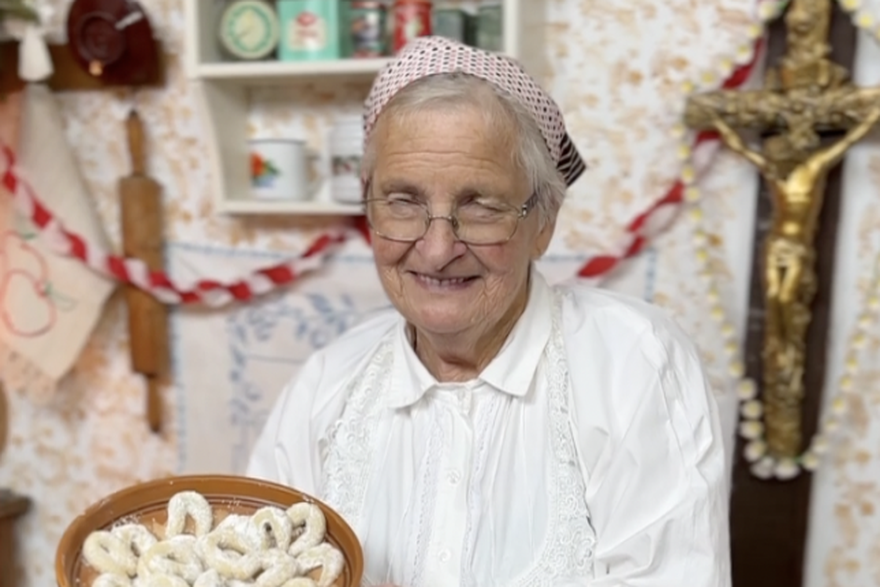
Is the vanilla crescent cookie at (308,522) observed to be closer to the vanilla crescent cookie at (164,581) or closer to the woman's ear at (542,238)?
the vanilla crescent cookie at (164,581)

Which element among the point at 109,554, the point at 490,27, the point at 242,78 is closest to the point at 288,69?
the point at 242,78

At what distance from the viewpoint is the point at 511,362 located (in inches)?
38.7

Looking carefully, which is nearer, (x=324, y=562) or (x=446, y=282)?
(x=324, y=562)

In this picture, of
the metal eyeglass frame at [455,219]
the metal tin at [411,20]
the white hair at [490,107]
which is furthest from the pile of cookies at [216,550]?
the metal tin at [411,20]

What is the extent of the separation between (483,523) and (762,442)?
1.90 feet

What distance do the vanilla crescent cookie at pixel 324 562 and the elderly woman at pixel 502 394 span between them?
238 millimetres

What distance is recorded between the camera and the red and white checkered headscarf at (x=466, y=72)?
93cm

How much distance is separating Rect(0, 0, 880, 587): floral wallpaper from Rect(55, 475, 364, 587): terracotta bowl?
779mm

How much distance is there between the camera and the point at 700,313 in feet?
4.49

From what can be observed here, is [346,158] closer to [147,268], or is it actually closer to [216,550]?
[147,268]

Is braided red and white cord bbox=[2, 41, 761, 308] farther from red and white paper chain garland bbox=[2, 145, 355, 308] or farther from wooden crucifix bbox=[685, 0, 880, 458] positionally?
wooden crucifix bbox=[685, 0, 880, 458]

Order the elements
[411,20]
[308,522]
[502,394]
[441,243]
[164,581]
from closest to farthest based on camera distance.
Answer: [164,581] → [308,522] → [441,243] → [502,394] → [411,20]

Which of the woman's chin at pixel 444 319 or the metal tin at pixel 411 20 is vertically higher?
the metal tin at pixel 411 20

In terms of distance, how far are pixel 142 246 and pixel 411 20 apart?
0.72 meters
